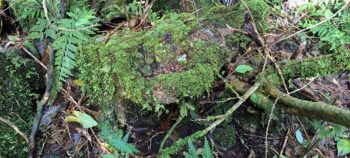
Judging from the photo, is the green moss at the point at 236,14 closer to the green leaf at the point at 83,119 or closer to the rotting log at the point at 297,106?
the rotting log at the point at 297,106

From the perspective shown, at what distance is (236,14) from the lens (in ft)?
10.4

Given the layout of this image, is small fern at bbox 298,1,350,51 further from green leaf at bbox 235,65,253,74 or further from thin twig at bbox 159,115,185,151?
thin twig at bbox 159,115,185,151

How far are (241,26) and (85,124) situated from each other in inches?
67.4

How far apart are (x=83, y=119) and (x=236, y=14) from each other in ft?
5.73

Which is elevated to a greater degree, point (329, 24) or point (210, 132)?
point (329, 24)

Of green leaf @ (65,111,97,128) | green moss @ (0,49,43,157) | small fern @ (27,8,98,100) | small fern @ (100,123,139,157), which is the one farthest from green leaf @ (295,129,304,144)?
green moss @ (0,49,43,157)

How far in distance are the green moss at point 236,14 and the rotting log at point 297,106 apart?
23.7 inches

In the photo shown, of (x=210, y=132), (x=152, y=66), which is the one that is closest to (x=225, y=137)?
(x=210, y=132)

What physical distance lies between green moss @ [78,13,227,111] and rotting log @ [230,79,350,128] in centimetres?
38

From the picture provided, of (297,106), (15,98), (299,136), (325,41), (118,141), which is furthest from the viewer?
(325,41)

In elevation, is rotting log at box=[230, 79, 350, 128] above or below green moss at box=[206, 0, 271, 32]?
below

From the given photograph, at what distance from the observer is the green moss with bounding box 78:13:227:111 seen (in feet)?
8.67

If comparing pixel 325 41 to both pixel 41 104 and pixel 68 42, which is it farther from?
pixel 41 104

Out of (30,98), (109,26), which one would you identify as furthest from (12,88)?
A: (109,26)
